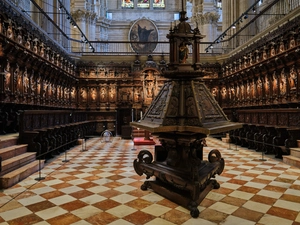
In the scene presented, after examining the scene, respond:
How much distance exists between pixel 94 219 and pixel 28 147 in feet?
11.8

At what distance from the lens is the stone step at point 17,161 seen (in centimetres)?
414

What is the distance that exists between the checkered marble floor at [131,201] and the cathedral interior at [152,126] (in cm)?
2

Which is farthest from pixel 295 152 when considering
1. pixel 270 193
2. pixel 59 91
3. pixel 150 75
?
pixel 59 91

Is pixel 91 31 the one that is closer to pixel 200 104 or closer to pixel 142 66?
pixel 142 66

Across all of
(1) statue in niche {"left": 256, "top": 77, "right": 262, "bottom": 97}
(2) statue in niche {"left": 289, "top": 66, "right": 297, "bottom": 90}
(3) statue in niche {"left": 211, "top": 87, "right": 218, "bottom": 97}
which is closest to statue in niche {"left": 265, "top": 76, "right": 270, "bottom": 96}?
(1) statue in niche {"left": 256, "top": 77, "right": 262, "bottom": 97}

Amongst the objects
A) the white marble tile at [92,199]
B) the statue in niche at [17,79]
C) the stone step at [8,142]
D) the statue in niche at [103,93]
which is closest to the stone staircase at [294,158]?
the white marble tile at [92,199]

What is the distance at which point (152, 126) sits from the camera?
2936 millimetres

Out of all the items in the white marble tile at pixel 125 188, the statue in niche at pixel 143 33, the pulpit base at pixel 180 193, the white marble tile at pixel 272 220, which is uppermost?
the statue in niche at pixel 143 33

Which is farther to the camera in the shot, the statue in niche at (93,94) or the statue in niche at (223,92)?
the statue in niche at (93,94)

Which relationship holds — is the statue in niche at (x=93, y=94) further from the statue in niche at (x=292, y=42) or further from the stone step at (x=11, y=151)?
the statue in niche at (x=292, y=42)

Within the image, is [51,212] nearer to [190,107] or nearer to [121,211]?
[121,211]

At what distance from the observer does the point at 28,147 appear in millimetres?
5488

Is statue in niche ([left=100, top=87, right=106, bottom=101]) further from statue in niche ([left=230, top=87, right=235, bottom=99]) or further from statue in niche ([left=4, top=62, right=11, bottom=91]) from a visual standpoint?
statue in niche ([left=4, top=62, right=11, bottom=91])

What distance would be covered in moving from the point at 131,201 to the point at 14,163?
8.66 feet
